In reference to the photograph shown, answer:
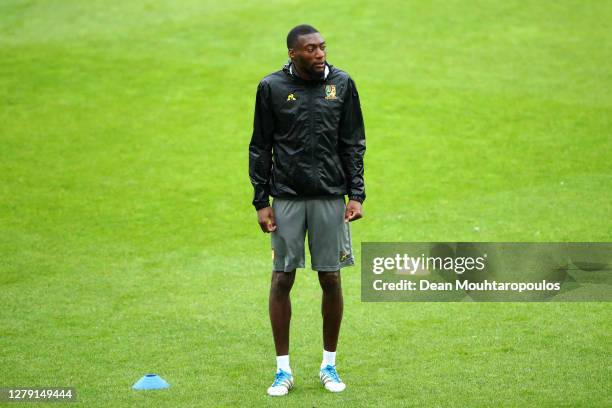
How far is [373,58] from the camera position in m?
16.8

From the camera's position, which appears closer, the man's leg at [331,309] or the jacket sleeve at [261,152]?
the jacket sleeve at [261,152]

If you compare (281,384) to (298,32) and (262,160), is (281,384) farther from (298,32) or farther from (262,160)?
(298,32)

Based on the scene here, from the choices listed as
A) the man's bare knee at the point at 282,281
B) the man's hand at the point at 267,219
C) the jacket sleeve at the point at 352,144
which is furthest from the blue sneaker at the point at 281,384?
the jacket sleeve at the point at 352,144

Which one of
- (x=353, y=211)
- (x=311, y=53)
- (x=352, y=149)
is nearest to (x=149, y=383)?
(x=353, y=211)

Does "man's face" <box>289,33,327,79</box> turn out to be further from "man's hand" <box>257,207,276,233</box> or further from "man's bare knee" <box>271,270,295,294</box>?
"man's bare knee" <box>271,270,295,294</box>

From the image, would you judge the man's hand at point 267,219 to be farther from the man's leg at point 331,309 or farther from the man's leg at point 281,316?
the man's leg at point 331,309

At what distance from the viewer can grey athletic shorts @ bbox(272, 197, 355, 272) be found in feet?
20.9

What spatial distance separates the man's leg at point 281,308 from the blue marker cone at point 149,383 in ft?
2.61

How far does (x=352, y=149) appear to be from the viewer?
6.41 m

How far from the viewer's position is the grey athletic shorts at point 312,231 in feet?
20.9

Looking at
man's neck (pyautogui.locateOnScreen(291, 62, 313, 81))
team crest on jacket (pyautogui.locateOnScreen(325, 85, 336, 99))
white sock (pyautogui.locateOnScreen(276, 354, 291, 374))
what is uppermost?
A: man's neck (pyautogui.locateOnScreen(291, 62, 313, 81))

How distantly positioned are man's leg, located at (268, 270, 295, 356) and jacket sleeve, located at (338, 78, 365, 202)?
0.70m

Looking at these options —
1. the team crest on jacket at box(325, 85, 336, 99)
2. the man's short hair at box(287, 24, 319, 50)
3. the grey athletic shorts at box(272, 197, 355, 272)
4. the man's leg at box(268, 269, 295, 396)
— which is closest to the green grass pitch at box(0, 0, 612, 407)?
the man's leg at box(268, 269, 295, 396)

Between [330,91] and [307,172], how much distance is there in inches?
21.7
